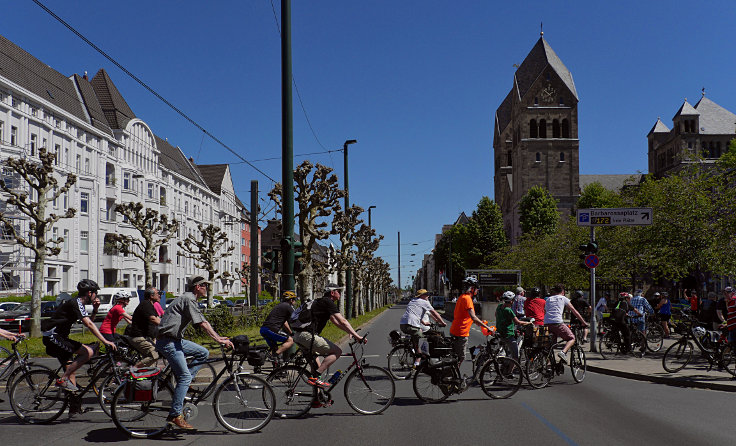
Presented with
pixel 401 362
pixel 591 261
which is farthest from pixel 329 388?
pixel 591 261

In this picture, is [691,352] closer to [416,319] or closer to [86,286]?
[416,319]

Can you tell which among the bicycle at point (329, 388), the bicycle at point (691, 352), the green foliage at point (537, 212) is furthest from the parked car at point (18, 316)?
the green foliage at point (537, 212)

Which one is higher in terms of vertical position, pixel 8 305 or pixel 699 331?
pixel 699 331

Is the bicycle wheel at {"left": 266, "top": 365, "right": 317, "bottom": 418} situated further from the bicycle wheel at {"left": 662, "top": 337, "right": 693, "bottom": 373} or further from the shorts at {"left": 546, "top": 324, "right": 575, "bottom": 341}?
the bicycle wheel at {"left": 662, "top": 337, "right": 693, "bottom": 373}

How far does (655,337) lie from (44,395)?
16188 millimetres

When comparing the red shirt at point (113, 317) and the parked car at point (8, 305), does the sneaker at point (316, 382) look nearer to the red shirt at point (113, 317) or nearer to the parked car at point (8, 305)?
the red shirt at point (113, 317)

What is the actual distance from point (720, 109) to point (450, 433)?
11516cm

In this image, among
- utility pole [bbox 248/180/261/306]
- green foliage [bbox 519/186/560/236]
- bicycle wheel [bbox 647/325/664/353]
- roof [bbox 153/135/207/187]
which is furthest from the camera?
green foliage [bbox 519/186/560/236]

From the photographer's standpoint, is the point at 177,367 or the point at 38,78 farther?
the point at 38,78

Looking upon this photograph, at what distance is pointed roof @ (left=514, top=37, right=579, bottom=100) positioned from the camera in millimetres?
98688

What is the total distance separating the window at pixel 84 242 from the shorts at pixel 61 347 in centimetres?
4416

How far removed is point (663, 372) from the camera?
13625 millimetres

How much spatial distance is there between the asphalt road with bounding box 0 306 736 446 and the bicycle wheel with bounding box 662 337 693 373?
2.90 metres

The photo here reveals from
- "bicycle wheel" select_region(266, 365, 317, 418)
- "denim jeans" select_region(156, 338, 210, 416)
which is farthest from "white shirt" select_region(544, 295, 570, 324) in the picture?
"denim jeans" select_region(156, 338, 210, 416)
